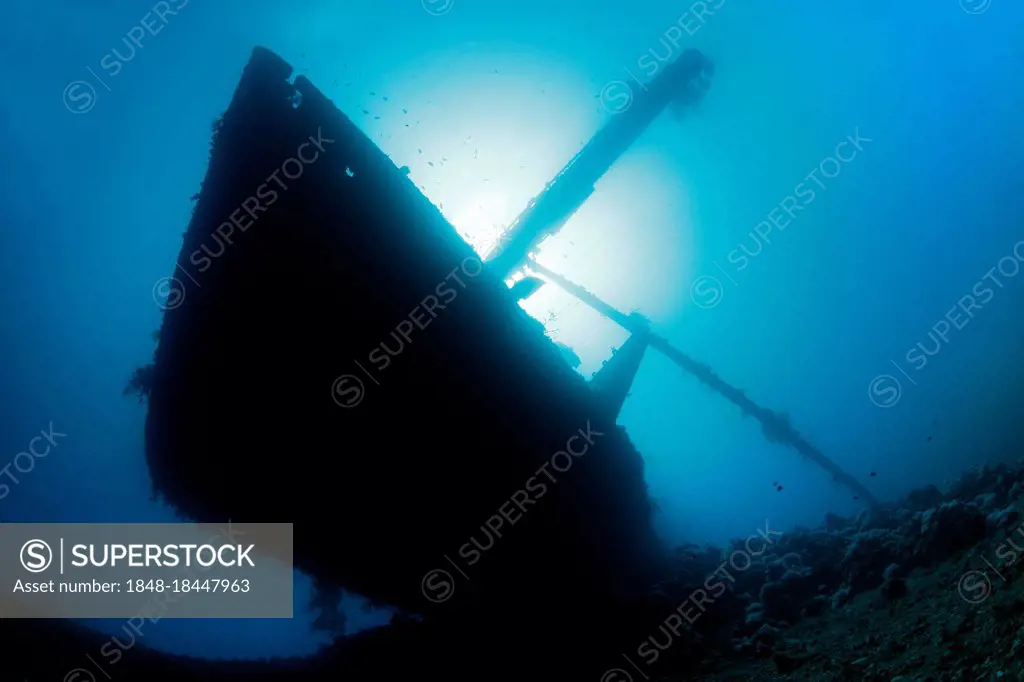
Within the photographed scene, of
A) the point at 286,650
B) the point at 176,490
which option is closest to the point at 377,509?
the point at 176,490

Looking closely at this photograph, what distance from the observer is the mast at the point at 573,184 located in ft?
46.7

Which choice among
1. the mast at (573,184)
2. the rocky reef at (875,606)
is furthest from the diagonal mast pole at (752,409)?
the rocky reef at (875,606)

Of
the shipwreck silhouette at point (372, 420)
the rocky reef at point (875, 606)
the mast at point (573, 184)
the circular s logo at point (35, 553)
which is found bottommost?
the rocky reef at point (875, 606)

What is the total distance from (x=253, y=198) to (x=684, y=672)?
670 cm

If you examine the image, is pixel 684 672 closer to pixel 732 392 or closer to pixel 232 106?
pixel 232 106

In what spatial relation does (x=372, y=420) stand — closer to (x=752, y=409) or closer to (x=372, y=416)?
(x=372, y=416)

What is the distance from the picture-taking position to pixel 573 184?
1463cm

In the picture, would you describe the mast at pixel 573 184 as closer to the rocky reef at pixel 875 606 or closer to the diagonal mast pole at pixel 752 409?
the diagonal mast pole at pixel 752 409

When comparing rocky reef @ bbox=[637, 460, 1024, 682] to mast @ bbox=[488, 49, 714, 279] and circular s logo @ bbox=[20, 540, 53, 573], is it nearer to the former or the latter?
mast @ bbox=[488, 49, 714, 279]

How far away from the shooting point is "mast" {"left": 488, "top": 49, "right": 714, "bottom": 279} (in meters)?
14.2

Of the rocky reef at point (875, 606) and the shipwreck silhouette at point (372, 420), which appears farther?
the shipwreck silhouette at point (372, 420)

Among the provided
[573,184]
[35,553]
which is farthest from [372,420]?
[35,553]

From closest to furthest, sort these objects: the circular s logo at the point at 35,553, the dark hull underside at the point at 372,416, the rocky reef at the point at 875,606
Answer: the rocky reef at the point at 875,606, the dark hull underside at the point at 372,416, the circular s logo at the point at 35,553

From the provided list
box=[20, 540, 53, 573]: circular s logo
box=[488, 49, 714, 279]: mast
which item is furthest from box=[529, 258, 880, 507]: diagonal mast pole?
box=[20, 540, 53, 573]: circular s logo
